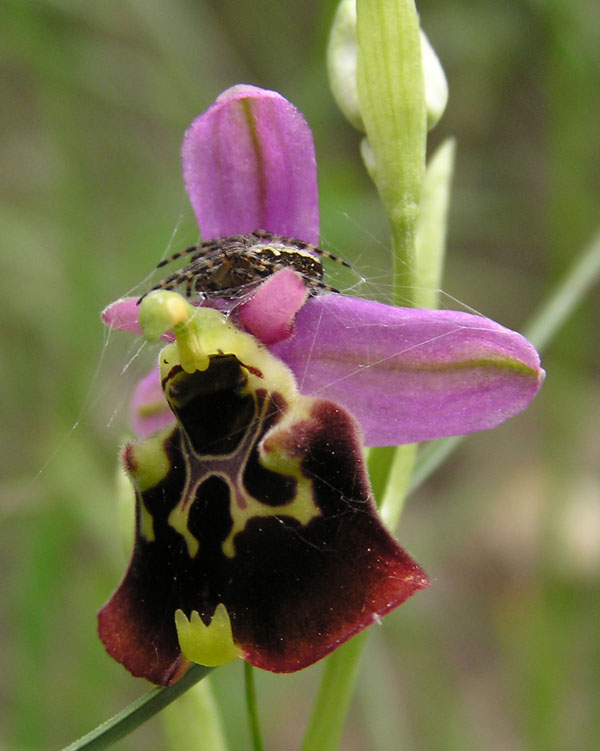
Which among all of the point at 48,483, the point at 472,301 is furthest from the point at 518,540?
the point at 48,483

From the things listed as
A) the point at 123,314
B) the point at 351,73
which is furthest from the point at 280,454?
the point at 351,73

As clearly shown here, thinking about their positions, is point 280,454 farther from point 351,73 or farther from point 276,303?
point 351,73

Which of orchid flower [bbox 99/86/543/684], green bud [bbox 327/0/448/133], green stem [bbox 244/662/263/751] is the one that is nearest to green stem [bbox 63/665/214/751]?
orchid flower [bbox 99/86/543/684]

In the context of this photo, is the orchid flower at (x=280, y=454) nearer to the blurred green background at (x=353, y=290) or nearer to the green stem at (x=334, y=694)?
the blurred green background at (x=353, y=290)

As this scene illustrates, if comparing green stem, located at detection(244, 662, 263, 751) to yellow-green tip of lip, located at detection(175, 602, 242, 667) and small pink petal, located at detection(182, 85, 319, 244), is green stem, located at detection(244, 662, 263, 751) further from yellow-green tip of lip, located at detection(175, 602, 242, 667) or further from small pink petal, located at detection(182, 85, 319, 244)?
small pink petal, located at detection(182, 85, 319, 244)

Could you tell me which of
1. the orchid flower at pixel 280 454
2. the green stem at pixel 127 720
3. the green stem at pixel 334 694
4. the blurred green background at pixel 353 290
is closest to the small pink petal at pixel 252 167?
the orchid flower at pixel 280 454
